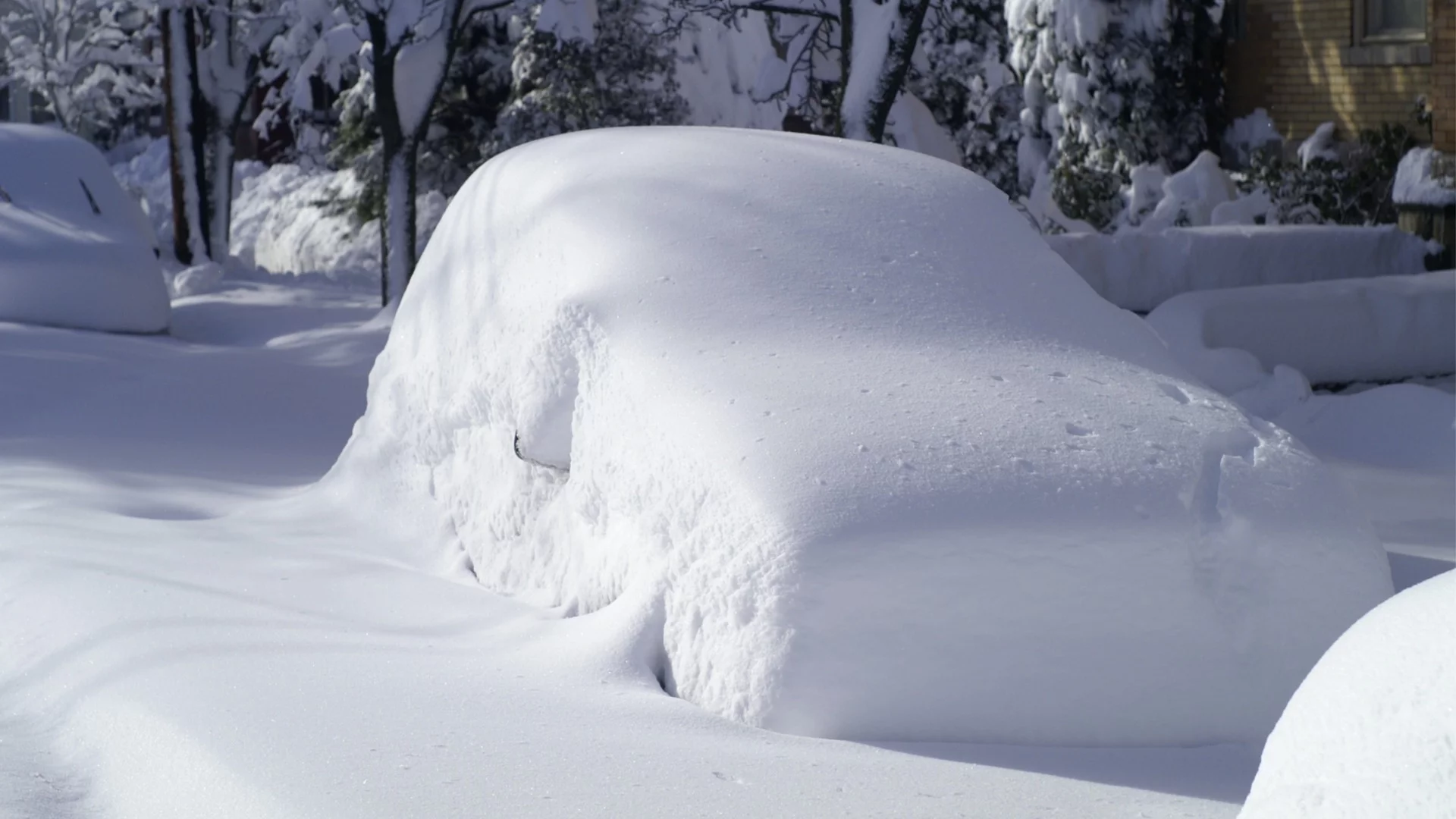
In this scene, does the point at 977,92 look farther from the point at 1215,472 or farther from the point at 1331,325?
the point at 1215,472

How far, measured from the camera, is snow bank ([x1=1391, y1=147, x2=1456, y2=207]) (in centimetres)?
955

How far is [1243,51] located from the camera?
610 inches

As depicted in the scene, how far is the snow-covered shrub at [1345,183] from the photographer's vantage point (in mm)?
13016

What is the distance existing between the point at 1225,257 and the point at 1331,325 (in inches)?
38.8

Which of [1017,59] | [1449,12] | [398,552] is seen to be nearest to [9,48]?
[1017,59]

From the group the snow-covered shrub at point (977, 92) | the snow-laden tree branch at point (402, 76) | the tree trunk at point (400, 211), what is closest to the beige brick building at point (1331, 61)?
the snow-covered shrub at point (977, 92)

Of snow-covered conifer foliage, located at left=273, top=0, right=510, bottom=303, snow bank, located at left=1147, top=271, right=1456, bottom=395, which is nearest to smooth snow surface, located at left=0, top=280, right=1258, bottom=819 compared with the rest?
snow bank, located at left=1147, top=271, right=1456, bottom=395

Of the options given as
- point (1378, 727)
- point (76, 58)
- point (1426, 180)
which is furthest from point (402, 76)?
point (76, 58)

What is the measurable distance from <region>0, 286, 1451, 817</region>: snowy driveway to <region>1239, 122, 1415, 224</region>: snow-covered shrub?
826 cm

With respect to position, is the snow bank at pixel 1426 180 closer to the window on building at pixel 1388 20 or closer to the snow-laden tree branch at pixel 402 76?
the window on building at pixel 1388 20

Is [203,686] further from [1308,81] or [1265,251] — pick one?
[1308,81]

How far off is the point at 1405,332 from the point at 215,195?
43.3 feet

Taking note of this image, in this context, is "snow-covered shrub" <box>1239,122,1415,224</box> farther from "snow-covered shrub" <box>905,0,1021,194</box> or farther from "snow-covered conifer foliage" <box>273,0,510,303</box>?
"snow-covered conifer foliage" <box>273,0,510,303</box>

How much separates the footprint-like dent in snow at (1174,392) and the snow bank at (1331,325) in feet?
14.4
